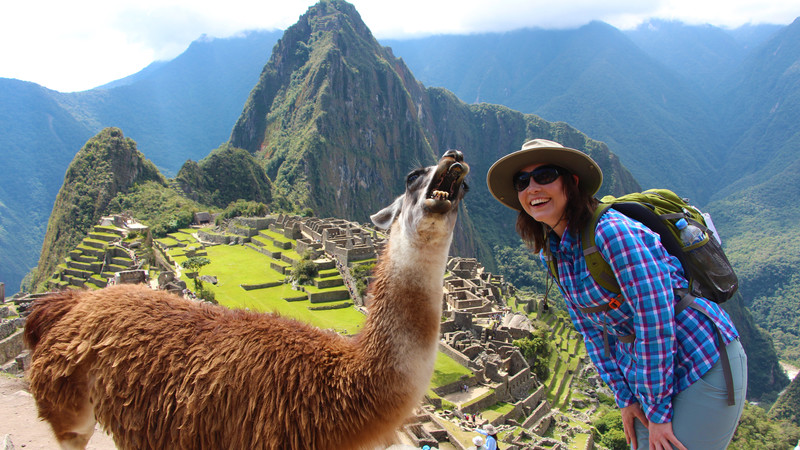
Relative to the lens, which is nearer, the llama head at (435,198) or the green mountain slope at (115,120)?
the llama head at (435,198)

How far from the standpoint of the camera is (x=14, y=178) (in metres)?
60.1

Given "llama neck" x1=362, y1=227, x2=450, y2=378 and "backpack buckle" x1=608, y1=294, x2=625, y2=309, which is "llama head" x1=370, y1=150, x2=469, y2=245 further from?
"backpack buckle" x1=608, y1=294, x2=625, y2=309

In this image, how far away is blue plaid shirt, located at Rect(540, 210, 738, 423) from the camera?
1619 millimetres

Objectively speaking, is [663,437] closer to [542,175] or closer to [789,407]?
[542,175]

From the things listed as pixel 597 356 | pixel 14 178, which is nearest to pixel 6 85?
pixel 14 178

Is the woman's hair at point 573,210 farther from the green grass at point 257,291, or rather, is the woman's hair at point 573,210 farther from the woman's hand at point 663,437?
the green grass at point 257,291

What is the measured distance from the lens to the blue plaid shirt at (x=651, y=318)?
1.62m

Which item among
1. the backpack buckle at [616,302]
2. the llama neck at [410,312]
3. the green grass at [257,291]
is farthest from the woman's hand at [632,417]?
the green grass at [257,291]

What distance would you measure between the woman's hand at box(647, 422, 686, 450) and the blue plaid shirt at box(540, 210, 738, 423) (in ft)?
0.09

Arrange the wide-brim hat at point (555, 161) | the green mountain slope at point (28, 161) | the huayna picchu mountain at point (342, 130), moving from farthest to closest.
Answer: the huayna picchu mountain at point (342, 130) < the green mountain slope at point (28, 161) < the wide-brim hat at point (555, 161)

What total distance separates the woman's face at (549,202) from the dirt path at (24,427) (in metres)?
3.69

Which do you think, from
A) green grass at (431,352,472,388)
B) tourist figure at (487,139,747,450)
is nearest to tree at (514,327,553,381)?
green grass at (431,352,472,388)

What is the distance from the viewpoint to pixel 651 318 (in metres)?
1.62

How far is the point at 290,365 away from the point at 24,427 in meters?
4.25
